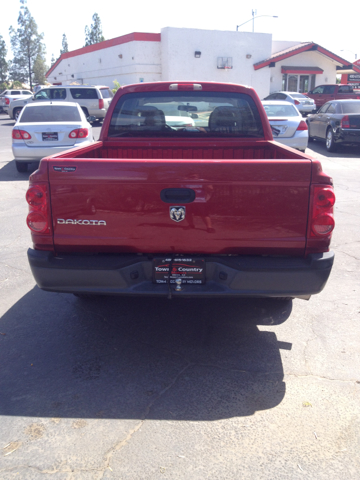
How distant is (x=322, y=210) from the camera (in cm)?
324

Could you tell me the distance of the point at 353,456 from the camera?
2662mm

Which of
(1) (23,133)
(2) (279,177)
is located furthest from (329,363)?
(1) (23,133)

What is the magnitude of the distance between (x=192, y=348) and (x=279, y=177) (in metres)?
1.57

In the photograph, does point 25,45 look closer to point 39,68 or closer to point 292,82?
point 39,68

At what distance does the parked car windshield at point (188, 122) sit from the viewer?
191 inches

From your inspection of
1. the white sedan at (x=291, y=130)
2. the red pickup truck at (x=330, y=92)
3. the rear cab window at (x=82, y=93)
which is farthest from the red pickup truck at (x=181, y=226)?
the red pickup truck at (x=330, y=92)

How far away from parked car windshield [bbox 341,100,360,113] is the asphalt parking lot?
36.0 feet

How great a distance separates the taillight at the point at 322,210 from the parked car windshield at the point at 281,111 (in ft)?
34.1

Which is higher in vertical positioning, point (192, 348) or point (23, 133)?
point (23, 133)

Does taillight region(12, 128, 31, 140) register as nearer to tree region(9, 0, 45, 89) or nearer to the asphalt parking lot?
the asphalt parking lot

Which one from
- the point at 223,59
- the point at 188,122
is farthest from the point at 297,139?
the point at 223,59

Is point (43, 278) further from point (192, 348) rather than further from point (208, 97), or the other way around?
point (208, 97)

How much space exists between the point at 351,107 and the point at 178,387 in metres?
13.6

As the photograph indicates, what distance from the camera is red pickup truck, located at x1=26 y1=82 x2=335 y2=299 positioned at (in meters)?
3.20
